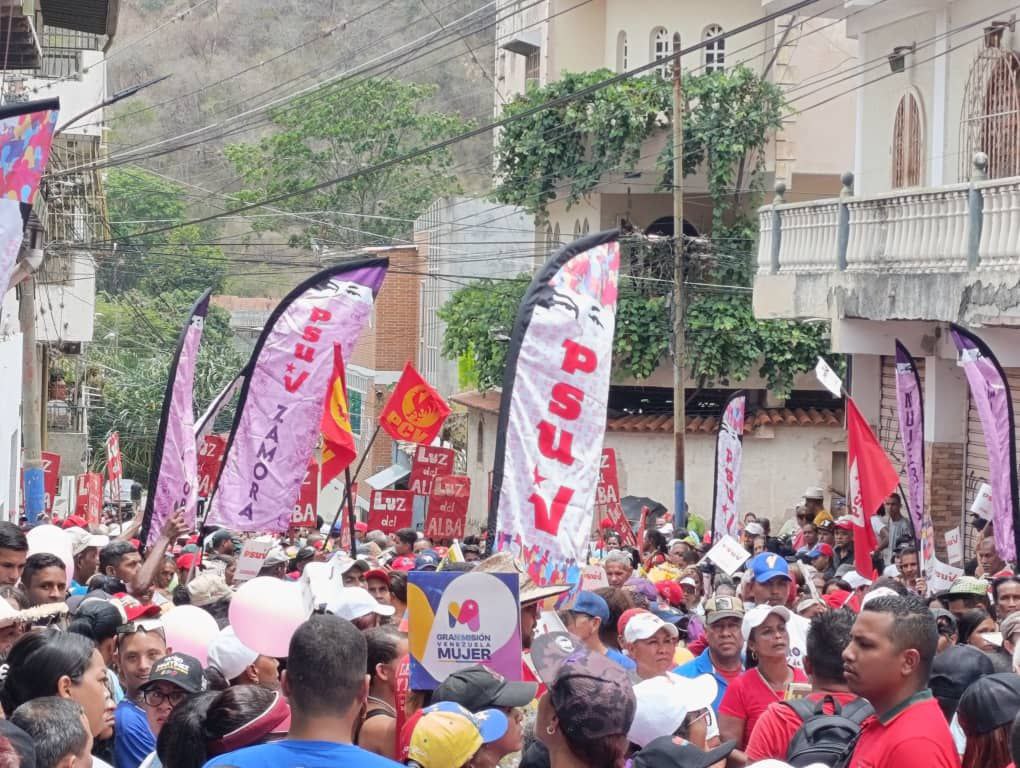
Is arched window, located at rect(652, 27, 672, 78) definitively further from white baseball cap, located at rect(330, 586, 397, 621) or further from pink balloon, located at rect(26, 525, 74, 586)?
white baseball cap, located at rect(330, 586, 397, 621)

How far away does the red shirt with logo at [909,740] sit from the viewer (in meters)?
4.93

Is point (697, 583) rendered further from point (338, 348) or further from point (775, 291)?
point (775, 291)

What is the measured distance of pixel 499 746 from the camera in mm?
5262

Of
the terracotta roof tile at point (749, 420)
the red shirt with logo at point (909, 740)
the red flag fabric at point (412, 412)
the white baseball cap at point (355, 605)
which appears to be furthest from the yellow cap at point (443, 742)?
the terracotta roof tile at point (749, 420)

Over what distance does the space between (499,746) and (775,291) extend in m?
16.0

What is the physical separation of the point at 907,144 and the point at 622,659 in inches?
572

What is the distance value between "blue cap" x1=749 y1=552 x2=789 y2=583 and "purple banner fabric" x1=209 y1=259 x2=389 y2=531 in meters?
4.56

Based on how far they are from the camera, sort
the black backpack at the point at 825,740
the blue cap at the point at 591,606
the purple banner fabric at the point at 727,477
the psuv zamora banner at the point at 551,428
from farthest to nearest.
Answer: the purple banner fabric at the point at 727,477 → the psuv zamora banner at the point at 551,428 → the blue cap at the point at 591,606 → the black backpack at the point at 825,740

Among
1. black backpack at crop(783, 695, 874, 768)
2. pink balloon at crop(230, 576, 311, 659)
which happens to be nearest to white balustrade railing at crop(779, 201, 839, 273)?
pink balloon at crop(230, 576, 311, 659)

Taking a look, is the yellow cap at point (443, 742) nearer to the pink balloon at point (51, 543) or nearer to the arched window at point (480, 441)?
the pink balloon at point (51, 543)

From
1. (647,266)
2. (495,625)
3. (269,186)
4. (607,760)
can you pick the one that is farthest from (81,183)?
(269,186)

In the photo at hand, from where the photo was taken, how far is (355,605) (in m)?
7.73

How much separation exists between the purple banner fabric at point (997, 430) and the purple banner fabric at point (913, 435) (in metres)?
0.56

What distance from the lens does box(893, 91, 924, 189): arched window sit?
2028 cm
